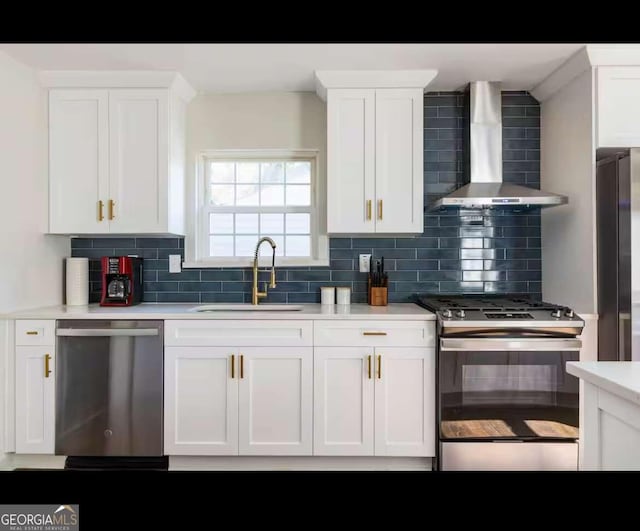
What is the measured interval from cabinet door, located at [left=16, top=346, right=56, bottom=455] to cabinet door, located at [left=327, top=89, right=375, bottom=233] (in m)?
1.81

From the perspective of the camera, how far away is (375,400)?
8.20ft

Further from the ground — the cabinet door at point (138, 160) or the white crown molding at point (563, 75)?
the white crown molding at point (563, 75)

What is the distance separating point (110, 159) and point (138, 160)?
17 centimetres

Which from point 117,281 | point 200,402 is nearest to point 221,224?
point 117,281

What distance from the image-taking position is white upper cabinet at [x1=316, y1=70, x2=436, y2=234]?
9.15ft

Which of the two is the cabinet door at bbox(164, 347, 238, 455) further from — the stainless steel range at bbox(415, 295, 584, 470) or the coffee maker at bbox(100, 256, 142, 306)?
the stainless steel range at bbox(415, 295, 584, 470)

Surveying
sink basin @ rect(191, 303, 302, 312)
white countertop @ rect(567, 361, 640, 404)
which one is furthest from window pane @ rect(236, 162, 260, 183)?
white countertop @ rect(567, 361, 640, 404)

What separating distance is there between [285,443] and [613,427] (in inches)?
68.5

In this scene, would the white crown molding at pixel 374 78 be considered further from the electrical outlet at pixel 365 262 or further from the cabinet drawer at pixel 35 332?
the cabinet drawer at pixel 35 332

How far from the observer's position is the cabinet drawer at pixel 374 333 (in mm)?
2502

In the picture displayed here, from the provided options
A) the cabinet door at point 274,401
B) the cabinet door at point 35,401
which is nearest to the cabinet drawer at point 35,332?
the cabinet door at point 35,401

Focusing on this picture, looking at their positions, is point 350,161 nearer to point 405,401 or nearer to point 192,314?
point 192,314

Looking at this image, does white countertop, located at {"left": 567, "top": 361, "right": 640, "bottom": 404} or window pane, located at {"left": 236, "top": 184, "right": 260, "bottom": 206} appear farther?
window pane, located at {"left": 236, "top": 184, "right": 260, "bottom": 206}

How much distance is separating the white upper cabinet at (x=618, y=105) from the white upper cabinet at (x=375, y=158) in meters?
0.97
